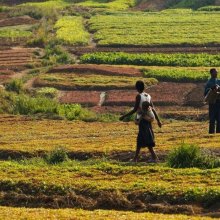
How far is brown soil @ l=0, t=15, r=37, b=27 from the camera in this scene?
6594 cm

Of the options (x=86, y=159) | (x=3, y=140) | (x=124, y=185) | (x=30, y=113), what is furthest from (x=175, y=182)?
(x=30, y=113)

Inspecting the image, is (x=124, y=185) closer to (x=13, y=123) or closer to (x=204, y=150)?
(x=204, y=150)

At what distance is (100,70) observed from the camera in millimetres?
40281

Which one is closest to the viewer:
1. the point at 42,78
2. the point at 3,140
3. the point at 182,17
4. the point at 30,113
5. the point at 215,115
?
the point at 215,115

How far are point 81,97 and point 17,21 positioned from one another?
3362 cm

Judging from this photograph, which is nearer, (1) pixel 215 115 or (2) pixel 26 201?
(2) pixel 26 201

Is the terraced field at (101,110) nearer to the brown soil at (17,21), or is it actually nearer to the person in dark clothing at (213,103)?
the brown soil at (17,21)

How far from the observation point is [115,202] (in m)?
13.9

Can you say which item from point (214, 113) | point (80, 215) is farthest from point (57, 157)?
point (214, 113)

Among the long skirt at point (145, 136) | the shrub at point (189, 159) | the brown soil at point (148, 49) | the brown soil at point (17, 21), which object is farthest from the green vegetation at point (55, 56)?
the shrub at point (189, 159)

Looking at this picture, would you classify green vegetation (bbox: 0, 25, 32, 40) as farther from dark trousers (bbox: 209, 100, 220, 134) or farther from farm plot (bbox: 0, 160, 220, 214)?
farm plot (bbox: 0, 160, 220, 214)

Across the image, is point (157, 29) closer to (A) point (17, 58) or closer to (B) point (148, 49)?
(B) point (148, 49)

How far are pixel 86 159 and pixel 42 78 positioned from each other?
20935 mm

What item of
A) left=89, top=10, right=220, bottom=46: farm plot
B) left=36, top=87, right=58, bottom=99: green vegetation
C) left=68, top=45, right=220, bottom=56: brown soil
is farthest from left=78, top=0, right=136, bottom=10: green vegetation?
left=36, top=87, right=58, bottom=99: green vegetation
